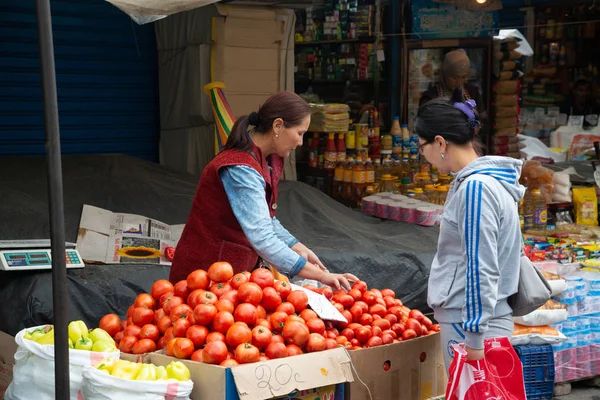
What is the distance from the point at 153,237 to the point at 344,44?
502cm

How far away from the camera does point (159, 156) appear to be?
Result: 8430mm

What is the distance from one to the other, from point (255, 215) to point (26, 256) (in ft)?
5.30

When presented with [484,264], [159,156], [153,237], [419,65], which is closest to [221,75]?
[159,156]

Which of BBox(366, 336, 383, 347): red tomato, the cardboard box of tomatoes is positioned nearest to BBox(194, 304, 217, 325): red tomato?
the cardboard box of tomatoes

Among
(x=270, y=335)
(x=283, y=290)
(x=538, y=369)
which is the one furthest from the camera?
(x=538, y=369)

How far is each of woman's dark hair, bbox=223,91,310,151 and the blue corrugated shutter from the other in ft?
14.1

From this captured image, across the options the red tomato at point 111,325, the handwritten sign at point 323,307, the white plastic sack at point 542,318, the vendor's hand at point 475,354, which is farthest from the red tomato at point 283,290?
the white plastic sack at point 542,318

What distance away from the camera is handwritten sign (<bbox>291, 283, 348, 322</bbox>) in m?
3.78

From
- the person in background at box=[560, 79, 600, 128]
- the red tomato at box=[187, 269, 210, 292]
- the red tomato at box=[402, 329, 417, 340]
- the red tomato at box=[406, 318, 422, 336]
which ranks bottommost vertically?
the red tomato at box=[402, 329, 417, 340]

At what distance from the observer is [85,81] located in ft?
26.1

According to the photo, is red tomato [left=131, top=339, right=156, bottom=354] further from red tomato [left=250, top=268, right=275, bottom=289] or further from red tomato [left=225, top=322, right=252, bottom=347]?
red tomato [left=250, top=268, right=275, bottom=289]

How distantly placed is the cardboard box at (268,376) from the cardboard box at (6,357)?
1.47 metres

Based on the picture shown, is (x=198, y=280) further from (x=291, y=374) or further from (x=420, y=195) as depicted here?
(x=420, y=195)

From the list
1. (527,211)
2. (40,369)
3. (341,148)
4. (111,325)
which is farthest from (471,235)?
(341,148)
